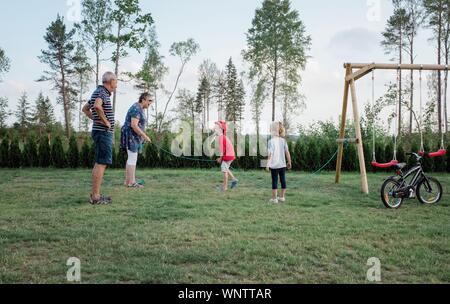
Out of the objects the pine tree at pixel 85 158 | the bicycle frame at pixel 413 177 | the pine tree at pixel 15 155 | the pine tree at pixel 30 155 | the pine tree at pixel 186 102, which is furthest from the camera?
the pine tree at pixel 186 102

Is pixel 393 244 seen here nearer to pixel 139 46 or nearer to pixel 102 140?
pixel 102 140

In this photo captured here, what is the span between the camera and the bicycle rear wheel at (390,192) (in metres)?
6.62

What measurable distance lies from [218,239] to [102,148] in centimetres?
296

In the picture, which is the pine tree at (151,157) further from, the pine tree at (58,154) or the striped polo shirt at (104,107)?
the striped polo shirt at (104,107)

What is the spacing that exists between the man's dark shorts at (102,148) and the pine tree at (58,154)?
384 inches

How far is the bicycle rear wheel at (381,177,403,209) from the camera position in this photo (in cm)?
662

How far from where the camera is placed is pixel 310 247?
4.13 metres

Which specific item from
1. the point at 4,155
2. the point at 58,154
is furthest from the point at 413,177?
the point at 4,155

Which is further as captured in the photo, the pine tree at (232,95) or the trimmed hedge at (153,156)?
the pine tree at (232,95)

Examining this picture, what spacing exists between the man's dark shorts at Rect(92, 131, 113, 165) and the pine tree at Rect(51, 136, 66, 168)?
32.0 feet

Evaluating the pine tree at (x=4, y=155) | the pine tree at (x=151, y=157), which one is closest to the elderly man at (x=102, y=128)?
the pine tree at (x=151, y=157)

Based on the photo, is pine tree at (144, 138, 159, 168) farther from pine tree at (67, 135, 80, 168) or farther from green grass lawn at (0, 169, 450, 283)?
green grass lawn at (0, 169, 450, 283)

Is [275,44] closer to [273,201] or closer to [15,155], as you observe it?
[15,155]
